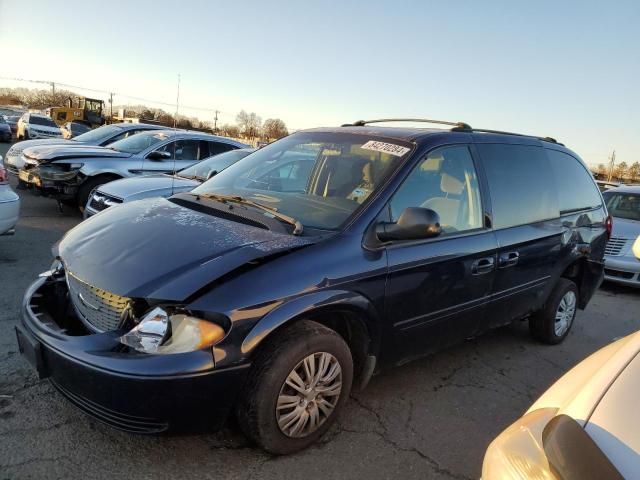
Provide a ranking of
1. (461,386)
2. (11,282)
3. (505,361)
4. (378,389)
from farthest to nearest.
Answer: (11,282), (505,361), (461,386), (378,389)

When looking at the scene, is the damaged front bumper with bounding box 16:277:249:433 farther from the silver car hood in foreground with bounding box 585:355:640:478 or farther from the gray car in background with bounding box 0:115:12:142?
the gray car in background with bounding box 0:115:12:142

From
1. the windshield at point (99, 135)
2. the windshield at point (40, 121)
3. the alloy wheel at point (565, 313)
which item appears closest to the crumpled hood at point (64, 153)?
the windshield at point (99, 135)

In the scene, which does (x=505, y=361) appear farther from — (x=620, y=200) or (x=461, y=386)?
(x=620, y=200)

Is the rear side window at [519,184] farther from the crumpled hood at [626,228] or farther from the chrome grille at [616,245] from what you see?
the crumpled hood at [626,228]

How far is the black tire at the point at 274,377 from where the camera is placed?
2.34 meters

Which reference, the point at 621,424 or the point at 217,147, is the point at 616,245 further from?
the point at 621,424

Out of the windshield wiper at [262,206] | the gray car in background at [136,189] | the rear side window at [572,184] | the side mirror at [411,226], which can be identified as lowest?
the gray car in background at [136,189]

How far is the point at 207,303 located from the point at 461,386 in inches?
90.6

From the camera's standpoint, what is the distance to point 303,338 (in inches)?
96.3

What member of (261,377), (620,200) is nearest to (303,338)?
(261,377)

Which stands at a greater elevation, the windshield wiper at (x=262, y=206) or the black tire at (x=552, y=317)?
the windshield wiper at (x=262, y=206)

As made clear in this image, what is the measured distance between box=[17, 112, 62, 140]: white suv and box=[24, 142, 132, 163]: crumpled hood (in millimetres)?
21232

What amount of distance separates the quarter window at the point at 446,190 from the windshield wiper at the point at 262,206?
24.0 inches

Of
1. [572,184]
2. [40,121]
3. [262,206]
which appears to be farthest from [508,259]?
[40,121]
